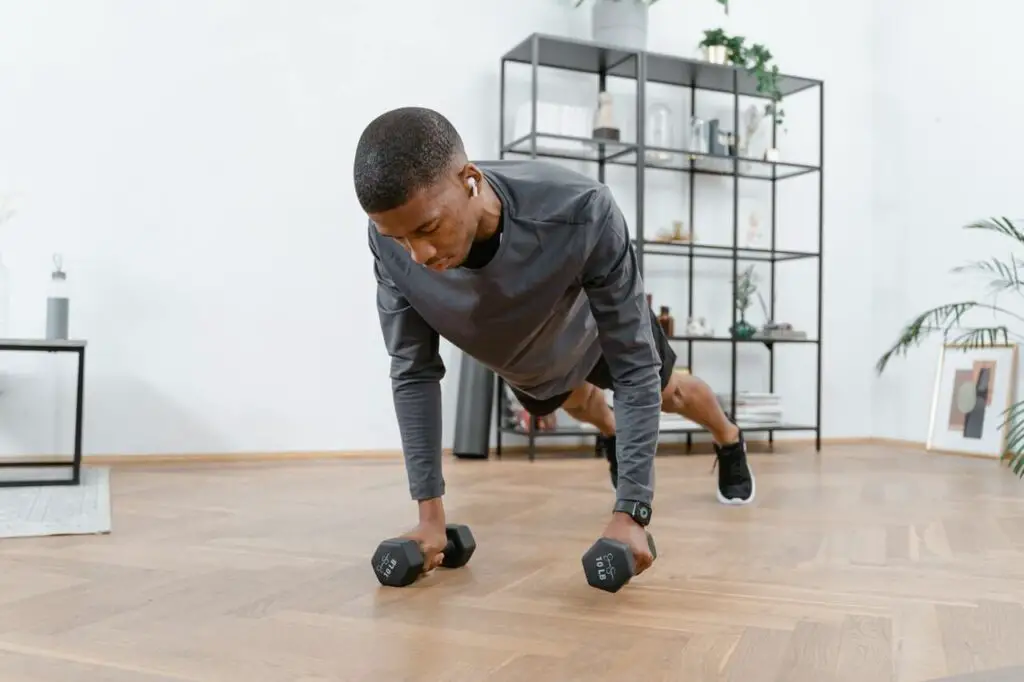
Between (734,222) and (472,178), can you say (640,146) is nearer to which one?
(734,222)

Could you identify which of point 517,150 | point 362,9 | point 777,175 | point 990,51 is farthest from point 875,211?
point 362,9

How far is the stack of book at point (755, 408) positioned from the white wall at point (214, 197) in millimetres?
1357

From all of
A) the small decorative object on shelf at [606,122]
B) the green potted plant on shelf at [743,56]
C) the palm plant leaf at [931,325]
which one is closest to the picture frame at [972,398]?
the palm plant leaf at [931,325]

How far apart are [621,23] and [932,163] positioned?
70.6 inches

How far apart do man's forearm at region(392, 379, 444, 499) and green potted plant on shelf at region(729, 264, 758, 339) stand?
9.44 ft

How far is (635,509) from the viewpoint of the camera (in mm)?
1518

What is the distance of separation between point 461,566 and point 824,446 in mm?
3454

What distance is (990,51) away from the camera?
14.0ft

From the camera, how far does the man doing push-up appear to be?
4.14 ft

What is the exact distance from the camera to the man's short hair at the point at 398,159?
1212 millimetres

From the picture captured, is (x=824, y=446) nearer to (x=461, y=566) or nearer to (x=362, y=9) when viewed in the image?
(x=362, y=9)

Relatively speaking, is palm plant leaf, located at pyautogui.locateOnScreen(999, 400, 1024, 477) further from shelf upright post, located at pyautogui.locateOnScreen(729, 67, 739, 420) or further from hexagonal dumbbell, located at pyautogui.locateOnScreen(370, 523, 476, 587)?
hexagonal dumbbell, located at pyautogui.locateOnScreen(370, 523, 476, 587)

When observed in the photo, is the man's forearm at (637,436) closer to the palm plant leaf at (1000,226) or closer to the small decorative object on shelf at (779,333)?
the palm plant leaf at (1000,226)

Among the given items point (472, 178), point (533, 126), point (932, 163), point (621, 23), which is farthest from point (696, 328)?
point (472, 178)
